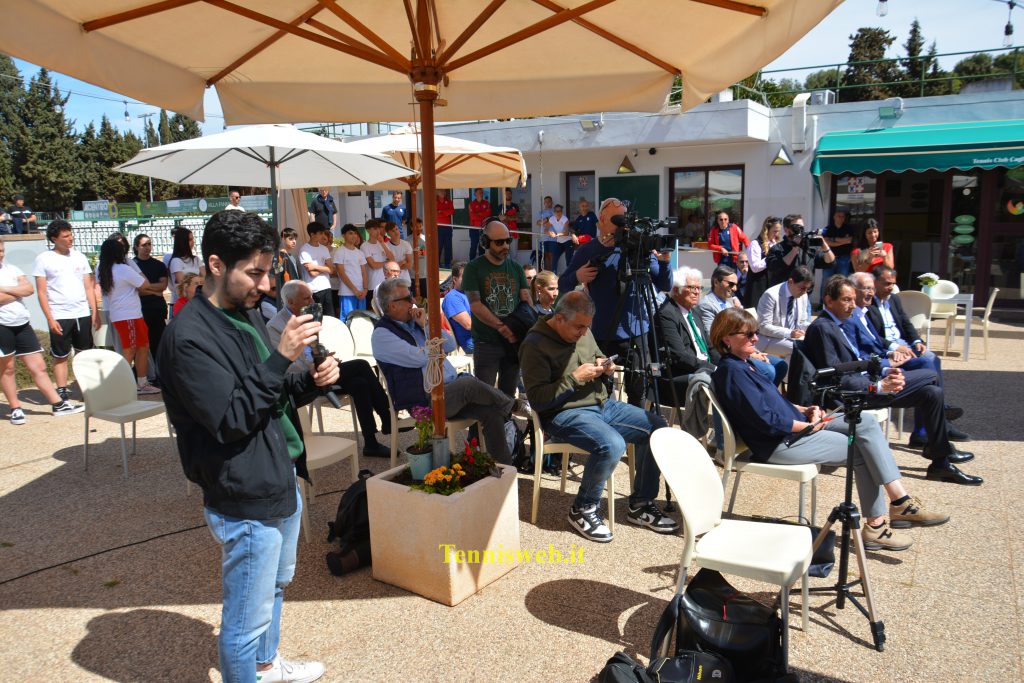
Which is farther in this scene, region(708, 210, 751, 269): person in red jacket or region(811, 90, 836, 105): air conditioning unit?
region(811, 90, 836, 105): air conditioning unit

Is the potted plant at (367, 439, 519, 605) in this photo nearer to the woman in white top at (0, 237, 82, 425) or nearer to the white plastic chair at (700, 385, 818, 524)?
the white plastic chair at (700, 385, 818, 524)

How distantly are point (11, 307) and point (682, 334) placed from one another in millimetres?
6000

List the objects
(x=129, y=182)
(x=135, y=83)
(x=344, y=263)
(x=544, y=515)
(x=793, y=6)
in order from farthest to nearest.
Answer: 1. (x=129, y=182)
2. (x=344, y=263)
3. (x=544, y=515)
4. (x=135, y=83)
5. (x=793, y=6)

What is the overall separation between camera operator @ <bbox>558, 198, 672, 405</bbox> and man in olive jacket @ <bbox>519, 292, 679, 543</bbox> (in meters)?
0.60

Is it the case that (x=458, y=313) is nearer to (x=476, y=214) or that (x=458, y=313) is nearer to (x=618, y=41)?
(x=618, y=41)

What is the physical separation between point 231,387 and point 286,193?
10617 mm

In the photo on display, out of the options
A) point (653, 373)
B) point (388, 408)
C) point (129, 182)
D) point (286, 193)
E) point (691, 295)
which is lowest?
point (388, 408)

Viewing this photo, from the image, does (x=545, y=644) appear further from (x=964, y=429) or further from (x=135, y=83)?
(x=964, y=429)

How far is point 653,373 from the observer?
4.53m

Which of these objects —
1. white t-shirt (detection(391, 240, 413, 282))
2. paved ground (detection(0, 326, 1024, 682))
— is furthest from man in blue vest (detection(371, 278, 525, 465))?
white t-shirt (detection(391, 240, 413, 282))

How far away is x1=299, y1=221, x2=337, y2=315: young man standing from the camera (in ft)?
30.4

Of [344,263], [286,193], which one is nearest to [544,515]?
[344,263]

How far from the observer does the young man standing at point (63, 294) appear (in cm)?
695

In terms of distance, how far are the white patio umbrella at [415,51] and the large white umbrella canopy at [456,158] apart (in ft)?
5.67
